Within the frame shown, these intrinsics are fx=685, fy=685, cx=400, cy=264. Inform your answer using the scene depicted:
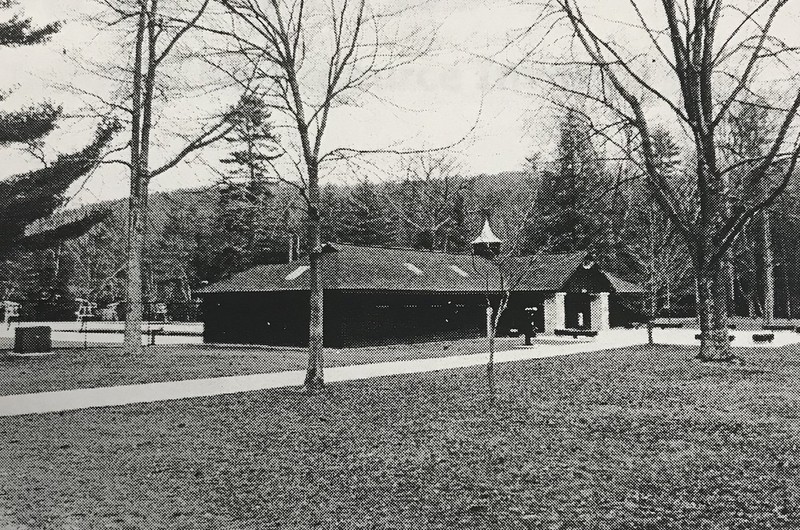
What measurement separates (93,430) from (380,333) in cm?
1883

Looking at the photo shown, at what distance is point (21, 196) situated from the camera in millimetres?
23312

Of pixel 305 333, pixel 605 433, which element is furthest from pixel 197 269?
pixel 605 433

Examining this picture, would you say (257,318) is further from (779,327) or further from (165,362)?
(779,327)

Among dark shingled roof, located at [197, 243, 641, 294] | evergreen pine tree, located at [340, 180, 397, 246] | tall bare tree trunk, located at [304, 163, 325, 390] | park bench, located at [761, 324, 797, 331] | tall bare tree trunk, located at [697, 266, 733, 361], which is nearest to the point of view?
tall bare tree trunk, located at [304, 163, 325, 390]

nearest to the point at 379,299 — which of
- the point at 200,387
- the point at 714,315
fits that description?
the point at 714,315

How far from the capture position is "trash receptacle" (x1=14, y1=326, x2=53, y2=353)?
24.6m

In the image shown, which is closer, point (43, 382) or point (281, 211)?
point (281, 211)

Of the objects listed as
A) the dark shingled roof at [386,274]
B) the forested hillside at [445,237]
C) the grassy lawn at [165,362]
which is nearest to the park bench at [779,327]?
the forested hillside at [445,237]

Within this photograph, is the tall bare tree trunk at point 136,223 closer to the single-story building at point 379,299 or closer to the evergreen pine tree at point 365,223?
the single-story building at point 379,299

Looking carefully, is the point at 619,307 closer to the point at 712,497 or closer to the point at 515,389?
the point at 515,389

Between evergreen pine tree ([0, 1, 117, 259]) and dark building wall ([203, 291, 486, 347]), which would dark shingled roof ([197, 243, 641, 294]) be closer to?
dark building wall ([203, 291, 486, 347])

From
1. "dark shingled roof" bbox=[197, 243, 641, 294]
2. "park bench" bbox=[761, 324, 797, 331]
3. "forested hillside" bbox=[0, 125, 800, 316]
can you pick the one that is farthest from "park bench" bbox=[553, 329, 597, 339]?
"park bench" bbox=[761, 324, 797, 331]

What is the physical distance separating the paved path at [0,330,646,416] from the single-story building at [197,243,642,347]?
5.25m

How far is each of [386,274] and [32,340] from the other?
46.4 feet
